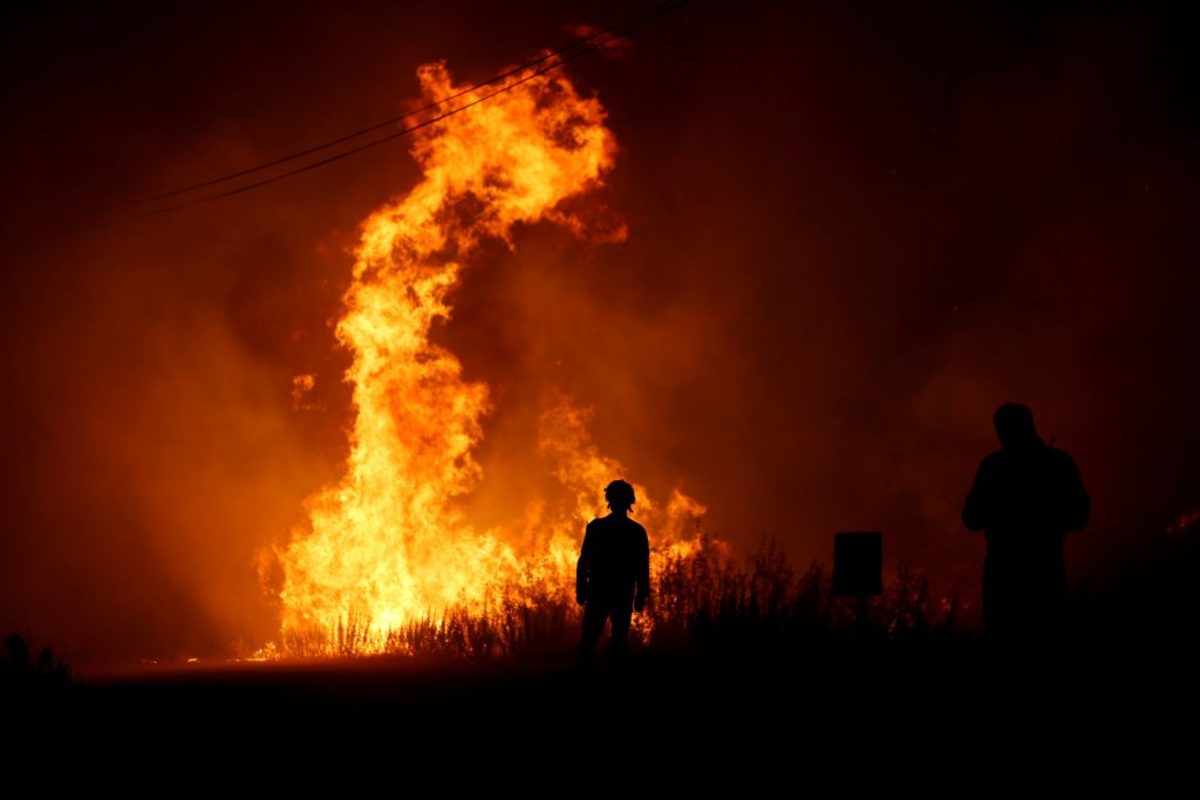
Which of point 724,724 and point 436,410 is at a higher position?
point 436,410

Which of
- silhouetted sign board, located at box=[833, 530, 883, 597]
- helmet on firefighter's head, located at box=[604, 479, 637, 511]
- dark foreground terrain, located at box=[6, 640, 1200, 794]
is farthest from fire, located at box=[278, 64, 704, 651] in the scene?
silhouetted sign board, located at box=[833, 530, 883, 597]

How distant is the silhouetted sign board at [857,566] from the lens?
25.1 feet

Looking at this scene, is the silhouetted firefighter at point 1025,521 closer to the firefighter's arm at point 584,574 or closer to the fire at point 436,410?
the firefighter's arm at point 584,574

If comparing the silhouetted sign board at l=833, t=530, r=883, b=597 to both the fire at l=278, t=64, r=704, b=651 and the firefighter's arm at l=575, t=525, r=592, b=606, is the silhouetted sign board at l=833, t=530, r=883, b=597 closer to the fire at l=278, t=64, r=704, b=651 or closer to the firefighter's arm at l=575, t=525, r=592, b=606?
the firefighter's arm at l=575, t=525, r=592, b=606

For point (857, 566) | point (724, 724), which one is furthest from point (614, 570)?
point (724, 724)

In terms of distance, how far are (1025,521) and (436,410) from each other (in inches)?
590

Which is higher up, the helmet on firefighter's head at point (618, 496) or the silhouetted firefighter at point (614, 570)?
the helmet on firefighter's head at point (618, 496)

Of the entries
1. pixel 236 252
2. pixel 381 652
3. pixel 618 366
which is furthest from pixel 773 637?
pixel 236 252

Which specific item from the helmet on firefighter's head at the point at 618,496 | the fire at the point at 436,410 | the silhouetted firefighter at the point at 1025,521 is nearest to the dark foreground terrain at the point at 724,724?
the silhouetted firefighter at the point at 1025,521

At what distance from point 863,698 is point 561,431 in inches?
694

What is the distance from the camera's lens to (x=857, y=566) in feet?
25.2

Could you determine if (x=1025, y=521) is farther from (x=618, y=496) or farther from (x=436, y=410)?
(x=436, y=410)

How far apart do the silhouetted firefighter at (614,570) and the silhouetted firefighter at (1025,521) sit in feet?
11.2

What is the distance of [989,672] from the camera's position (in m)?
6.53
